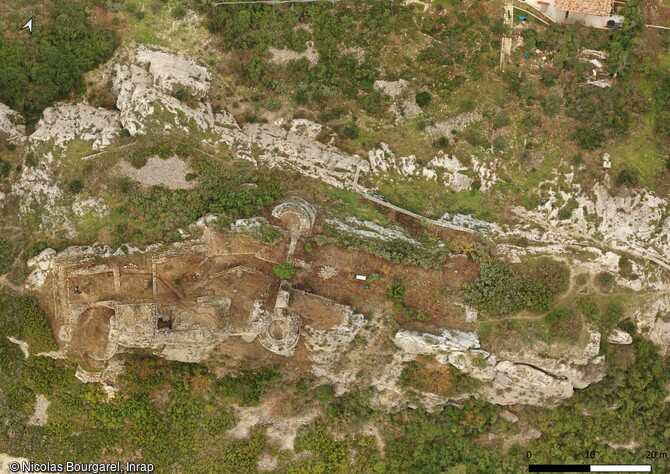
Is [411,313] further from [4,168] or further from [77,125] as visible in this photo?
[4,168]

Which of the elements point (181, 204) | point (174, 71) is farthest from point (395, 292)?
point (174, 71)

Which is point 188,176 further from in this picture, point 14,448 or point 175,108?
point 14,448

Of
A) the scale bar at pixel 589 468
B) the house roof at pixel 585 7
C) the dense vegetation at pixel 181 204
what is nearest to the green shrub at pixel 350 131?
the dense vegetation at pixel 181 204

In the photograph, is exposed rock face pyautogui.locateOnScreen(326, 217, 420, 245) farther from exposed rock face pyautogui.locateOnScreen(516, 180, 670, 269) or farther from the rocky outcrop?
exposed rock face pyautogui.locateOnScreen(516, 180, 670, 269)

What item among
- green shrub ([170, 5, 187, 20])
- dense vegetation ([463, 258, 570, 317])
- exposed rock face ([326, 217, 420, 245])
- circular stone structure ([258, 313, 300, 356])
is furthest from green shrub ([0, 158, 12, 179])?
dense vegetation ([463, 258, 570, 317])

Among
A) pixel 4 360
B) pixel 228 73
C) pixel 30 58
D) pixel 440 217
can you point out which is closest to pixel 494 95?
pixel 440 217

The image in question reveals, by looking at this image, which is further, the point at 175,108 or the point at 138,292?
the point at 175,108

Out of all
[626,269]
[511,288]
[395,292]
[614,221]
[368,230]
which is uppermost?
[614,221]
